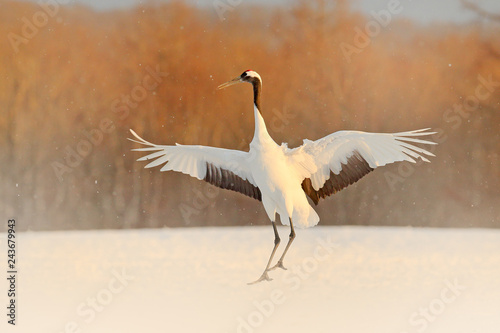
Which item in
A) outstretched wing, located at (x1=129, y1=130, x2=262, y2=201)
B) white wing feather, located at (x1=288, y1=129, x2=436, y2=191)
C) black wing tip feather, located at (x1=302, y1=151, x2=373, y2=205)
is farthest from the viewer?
outstretched wing, located at (x1=129, y1=130, x2=262, y2=201)

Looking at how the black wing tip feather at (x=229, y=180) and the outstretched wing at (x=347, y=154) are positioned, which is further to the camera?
the black wing tip feather at (x=229, y=180)

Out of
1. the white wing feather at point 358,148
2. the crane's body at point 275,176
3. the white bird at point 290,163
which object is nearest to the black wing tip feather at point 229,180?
the white bird at point 290,163

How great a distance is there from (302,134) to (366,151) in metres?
2.36

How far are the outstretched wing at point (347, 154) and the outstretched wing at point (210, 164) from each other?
372 mm

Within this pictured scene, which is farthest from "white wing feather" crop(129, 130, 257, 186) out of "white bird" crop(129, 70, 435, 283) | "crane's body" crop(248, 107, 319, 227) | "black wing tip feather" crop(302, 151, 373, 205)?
"black wing tip feather" crop(302, 151, 373, 205)

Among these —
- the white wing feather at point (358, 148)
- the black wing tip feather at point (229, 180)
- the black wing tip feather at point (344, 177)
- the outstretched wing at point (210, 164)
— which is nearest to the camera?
the white wing feather at point (358, 148)

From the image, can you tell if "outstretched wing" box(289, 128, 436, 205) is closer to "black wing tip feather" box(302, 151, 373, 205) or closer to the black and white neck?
"black wing tip feather" box(302, 151, 373, 205)

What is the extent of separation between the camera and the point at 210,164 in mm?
3654

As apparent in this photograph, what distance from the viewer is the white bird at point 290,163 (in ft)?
10.8

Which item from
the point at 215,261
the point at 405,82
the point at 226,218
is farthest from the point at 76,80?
the point at 405,82

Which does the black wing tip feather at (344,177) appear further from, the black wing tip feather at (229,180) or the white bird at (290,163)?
the black wing tip feather at (229,180)

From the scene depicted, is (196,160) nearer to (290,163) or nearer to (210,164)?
(210,164)

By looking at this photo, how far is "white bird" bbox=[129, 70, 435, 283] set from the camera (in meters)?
3.30

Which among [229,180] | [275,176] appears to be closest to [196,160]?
[229,180]
